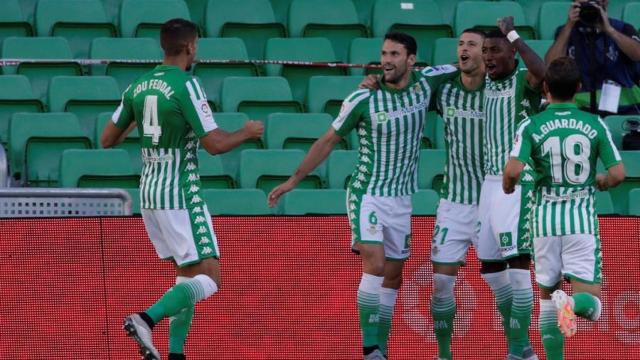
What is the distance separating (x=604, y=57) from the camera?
12773mm

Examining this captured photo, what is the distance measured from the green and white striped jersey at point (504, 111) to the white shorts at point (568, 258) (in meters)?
1.07

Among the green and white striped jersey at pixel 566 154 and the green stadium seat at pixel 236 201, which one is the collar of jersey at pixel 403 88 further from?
the green stadium seat at pixel 236 201

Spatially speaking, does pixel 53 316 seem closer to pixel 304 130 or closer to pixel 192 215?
pixel 192 215

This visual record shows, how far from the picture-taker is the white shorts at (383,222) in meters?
10.6

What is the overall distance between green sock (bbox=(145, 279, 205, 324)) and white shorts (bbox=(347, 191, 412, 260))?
54.1 inches

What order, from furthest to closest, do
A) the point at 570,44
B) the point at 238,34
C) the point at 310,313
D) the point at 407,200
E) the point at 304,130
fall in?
the point at 238,34, the point at 304,130, the point at 570,44, the point at 310,313, the point at 407,200

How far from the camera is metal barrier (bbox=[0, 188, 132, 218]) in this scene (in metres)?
11.4

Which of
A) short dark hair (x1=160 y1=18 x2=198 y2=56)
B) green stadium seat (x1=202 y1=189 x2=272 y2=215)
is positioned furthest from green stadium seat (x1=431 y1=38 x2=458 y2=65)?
short dark hair (x1=160 y1=18 x2=198 y2=56)

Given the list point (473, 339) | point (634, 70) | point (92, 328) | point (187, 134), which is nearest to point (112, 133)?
point (187, 134)

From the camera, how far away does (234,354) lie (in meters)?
11.4

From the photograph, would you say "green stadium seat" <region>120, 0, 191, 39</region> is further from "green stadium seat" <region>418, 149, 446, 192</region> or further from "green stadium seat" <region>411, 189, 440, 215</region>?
"green stadium seat" <region>411, 189, 440, 215</region>

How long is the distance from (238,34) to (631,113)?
3.83 metres

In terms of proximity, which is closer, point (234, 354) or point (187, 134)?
point (187, 134)

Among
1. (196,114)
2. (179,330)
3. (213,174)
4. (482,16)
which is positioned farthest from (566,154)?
(482,16)
